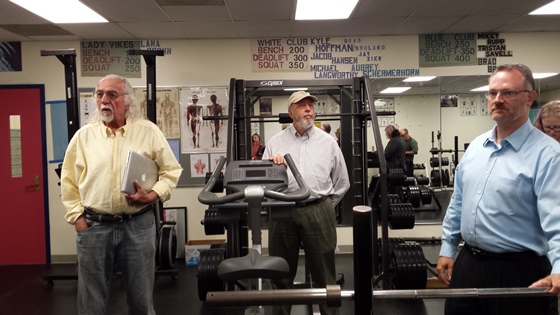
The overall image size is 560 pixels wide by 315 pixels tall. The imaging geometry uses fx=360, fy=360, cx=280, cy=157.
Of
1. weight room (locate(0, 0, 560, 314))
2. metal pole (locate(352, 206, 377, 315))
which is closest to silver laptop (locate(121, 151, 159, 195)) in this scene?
metal pole (locate(352, 206, 377, 315))

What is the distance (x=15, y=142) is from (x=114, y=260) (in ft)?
11.8

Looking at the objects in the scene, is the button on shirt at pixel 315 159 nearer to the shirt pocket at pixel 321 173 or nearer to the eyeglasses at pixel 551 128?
the shirt pocket at pixel 321 173

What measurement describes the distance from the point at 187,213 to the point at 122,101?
2.86m

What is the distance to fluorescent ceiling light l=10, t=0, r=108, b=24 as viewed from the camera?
345 cm

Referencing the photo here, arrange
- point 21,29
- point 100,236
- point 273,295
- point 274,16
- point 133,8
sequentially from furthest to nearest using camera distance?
point 21,29
point 274,16
point 133,8
point 100,236
point 273,295

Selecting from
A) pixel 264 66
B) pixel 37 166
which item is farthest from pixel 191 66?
pixel 37 166

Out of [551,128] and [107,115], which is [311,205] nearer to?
[107,115]

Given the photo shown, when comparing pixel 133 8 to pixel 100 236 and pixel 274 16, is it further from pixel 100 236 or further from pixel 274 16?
pixel 100 236

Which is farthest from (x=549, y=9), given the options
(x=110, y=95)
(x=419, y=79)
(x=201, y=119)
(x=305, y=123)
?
(x=110, y=95)

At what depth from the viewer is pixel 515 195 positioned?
141 centimetres

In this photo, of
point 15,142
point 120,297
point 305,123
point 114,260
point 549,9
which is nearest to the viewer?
point 114,260

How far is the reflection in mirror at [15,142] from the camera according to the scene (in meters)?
4.60

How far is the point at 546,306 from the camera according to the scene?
1420 mm

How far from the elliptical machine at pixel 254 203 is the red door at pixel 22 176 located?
3911 mm
